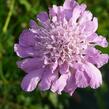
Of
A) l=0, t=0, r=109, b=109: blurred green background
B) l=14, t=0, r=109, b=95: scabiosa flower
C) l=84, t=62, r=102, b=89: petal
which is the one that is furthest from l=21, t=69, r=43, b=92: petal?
l=0, t=0, r=109, b=109: blurred green background

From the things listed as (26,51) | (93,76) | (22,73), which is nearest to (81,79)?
(93,76)

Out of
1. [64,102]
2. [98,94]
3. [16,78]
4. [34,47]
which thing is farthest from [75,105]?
[34,47]

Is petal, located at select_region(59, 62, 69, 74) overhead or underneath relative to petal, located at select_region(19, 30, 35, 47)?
underneath

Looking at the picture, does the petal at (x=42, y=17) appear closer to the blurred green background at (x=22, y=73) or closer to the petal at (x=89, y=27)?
the petal at (x=89, y=27)

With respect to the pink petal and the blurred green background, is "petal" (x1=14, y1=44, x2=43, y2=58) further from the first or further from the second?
A: the blurred green background

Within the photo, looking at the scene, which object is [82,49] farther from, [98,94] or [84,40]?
[98,94]

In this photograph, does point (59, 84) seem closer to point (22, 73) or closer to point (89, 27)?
point (89, 27)

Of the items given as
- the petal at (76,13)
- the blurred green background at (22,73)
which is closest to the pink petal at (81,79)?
the petal at (76,13)
